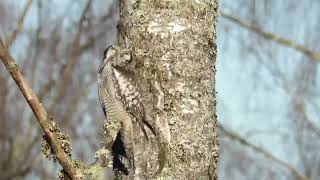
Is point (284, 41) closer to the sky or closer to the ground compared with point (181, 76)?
closer to the sky

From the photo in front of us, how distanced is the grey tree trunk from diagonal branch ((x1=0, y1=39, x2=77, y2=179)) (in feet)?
0.48

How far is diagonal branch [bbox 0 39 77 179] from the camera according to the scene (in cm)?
120

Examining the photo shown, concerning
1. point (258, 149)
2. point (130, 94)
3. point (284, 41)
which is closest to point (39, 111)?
point (130, 94)

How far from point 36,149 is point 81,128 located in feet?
2.80

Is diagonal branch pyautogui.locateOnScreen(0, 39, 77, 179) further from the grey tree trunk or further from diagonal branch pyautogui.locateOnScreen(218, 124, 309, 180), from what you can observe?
diagonal branch pyautogui.locateOnScreen(218, 124, 309, 180)

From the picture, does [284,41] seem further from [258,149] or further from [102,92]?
[102,92]

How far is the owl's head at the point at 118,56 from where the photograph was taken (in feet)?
4.58

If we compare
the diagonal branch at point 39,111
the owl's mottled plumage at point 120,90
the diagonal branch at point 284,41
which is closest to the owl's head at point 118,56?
the owl's mottled plumage at point 120,90

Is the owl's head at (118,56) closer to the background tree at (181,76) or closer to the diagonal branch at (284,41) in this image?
the background tree at (181,76)

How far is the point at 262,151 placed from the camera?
488cm

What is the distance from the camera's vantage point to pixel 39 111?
48.8 inches

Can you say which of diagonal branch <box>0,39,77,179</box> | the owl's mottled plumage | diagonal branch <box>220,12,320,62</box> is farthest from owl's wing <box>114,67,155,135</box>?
diagonal branch <box>220,12,320,62</box>

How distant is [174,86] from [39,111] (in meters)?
0.26

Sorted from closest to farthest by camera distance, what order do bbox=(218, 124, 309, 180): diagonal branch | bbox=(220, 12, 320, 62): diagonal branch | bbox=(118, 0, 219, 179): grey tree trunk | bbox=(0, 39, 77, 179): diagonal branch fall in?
bbox=(0, 39, 77, 179): diagonal branch, bbox=(118, 0, 219, 179): grey tree trunk, bbox=(220, 12, 320, 62): diagonal branch, bbox=(218, 124, 309, 180): diagonal branch
